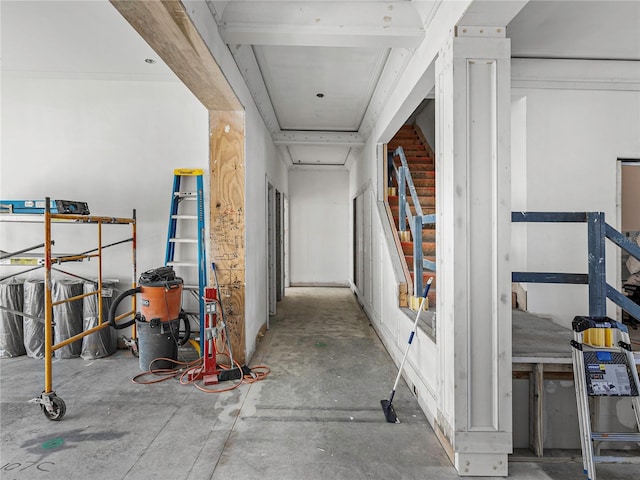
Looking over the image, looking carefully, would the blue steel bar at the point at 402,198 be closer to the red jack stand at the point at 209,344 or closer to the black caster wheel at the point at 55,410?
the red jack stand at the point at 209,344

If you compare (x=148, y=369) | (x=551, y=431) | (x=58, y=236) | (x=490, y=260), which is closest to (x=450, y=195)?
(x=490, y=260)

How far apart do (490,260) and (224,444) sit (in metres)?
2.05

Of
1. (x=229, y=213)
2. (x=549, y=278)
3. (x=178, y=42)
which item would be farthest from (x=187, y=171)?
(x=549, y=278)

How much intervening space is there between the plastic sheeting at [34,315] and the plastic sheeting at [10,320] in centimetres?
12

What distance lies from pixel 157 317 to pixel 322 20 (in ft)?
A: 9.77

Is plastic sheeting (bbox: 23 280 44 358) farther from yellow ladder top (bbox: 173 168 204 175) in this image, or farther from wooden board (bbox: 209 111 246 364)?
wooden board (bbox: 209 111 246 364)

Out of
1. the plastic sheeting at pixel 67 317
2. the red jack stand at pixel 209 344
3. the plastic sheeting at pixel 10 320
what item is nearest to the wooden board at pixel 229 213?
the red jack stand at pixel 209 344

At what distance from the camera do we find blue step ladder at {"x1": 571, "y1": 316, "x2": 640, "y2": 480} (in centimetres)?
177

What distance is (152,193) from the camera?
152 inches

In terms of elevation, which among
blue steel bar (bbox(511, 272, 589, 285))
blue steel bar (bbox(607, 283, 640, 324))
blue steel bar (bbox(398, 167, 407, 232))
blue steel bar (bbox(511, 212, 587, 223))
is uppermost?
blue steel bar (bbox(398, 167, 407, 232))

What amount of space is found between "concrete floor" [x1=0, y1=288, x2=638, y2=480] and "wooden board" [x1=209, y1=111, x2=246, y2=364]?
67cm

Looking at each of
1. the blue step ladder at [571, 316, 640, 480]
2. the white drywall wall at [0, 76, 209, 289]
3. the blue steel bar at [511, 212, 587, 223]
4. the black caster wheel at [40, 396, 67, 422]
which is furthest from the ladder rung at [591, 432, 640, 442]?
the white drywall wall at [0, 76, 209, 289]

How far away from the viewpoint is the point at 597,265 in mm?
1982

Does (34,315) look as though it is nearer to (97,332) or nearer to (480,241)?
(97,332)
